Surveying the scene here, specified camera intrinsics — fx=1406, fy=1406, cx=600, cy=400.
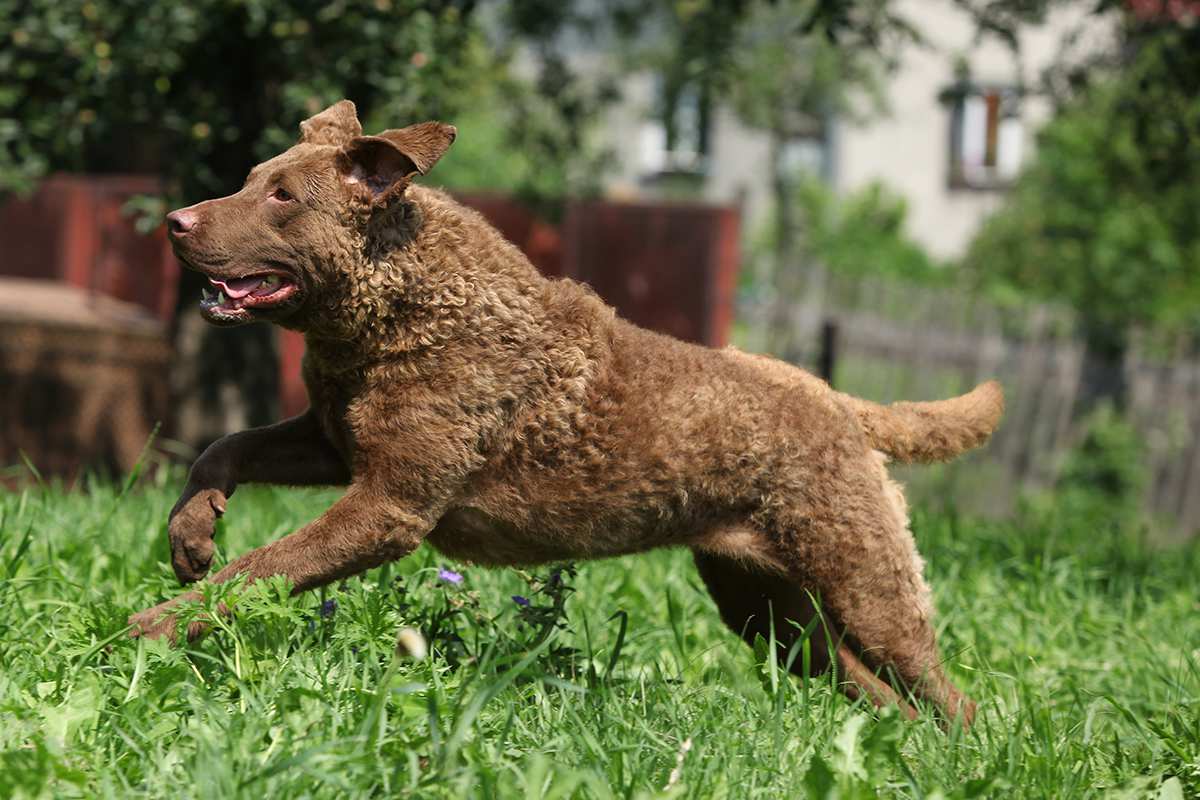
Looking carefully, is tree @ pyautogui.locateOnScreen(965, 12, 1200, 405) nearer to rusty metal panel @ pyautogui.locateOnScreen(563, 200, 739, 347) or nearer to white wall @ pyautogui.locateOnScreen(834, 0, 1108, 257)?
rusty metal panel @ pyautogui.locateOnScreen(563, 200, 739, 347)

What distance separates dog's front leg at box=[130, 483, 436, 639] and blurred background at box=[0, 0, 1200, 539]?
5.89ft

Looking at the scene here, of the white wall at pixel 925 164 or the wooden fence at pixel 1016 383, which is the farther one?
the white wall at pixel 925 164

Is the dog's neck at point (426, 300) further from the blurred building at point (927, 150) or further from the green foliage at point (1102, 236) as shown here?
the blurred building at point (927, 150)

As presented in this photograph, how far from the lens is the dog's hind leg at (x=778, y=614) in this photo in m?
4.19

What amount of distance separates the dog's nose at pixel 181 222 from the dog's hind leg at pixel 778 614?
1738 mm

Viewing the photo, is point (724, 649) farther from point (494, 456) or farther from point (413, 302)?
point (413, 302)

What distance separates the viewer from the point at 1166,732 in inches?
152

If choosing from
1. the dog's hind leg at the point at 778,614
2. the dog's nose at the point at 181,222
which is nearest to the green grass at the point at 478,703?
the dog's hind leg at the point at 778,614

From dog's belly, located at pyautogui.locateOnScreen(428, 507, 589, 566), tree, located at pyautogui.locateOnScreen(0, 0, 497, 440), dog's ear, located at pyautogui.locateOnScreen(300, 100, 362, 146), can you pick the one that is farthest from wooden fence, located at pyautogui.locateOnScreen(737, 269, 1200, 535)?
dog's ear, located at pyautogui.locateOnScreen(300, 100, 362, 146)

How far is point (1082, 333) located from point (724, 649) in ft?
23.2

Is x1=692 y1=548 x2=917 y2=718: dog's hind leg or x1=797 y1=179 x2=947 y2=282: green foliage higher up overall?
x1=692 y1=548 x2=917 y2=718: dog's hind leg

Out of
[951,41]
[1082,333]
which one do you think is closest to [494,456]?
[1082,333]

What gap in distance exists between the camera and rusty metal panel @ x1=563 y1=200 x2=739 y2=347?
12328mm

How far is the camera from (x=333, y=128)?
3.90 m
